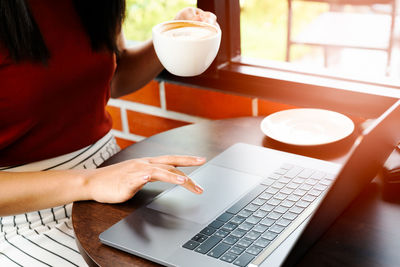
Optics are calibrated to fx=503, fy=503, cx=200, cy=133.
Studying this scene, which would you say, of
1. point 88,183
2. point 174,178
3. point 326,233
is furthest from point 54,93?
point 326,233

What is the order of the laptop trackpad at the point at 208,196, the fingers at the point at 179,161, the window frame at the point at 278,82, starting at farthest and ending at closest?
the window frame at the point at 278,82, the fingers at the point at 179,161, the laptop trackpad at the point at 208,196

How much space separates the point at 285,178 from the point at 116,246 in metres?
0.32

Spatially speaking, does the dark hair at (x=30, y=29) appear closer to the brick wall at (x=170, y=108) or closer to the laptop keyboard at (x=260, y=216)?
the brick wall at (x=170, y=108)

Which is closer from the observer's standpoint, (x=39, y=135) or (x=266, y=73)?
(x=39, y=135)

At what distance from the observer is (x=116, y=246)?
74 centimetres

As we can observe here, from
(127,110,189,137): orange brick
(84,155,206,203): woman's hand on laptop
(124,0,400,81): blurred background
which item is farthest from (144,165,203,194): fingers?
(124,0,400,81): blurred background

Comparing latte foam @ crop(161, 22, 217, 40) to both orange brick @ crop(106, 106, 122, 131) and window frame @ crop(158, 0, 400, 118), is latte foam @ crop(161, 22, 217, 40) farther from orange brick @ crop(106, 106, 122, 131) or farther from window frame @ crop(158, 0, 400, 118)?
orange brick @ crop(106, 106, 122, 131)

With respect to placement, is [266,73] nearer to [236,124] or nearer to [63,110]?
[236,124]

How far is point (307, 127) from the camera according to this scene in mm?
1075

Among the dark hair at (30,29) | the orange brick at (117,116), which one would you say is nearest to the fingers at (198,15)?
the dark hair at (30,29)

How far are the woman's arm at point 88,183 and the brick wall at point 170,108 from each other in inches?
19.1

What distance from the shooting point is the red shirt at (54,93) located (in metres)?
1.00

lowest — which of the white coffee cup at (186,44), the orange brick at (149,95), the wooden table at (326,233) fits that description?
the orange brick at (149,95)

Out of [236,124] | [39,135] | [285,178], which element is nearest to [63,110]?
[39,135]
